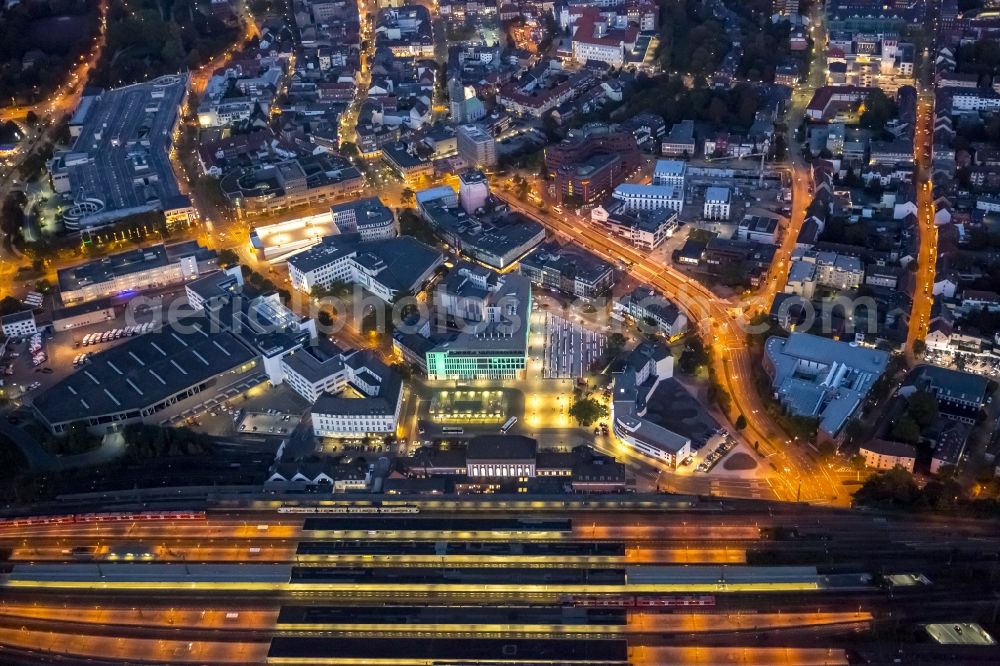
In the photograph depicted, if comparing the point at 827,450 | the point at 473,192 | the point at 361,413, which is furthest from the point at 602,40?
the point at 827,450

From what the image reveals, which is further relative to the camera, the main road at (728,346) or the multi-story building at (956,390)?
the multi-story building at (956,390)

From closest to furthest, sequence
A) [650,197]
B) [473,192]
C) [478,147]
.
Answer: [650,197]
[473,192]
[478,147]

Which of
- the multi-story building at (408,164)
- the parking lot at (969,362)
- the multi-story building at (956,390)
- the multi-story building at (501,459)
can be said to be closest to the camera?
the multi-story building at (501,459)

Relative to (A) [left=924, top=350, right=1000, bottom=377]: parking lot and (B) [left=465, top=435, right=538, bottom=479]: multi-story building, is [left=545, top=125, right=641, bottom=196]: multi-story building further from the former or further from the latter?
(B) [left=465, top=435, right=538, bottom=479]: multi-story building

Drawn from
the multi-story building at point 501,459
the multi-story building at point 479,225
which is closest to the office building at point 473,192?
the multi-story building at point 479,225

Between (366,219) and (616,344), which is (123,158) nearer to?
(366,219)

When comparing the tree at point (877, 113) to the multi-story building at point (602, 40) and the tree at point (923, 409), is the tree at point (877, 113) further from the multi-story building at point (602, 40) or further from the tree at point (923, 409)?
the tree at point (923, 409)

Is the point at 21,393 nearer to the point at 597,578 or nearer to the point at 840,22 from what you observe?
the point at 597,578
